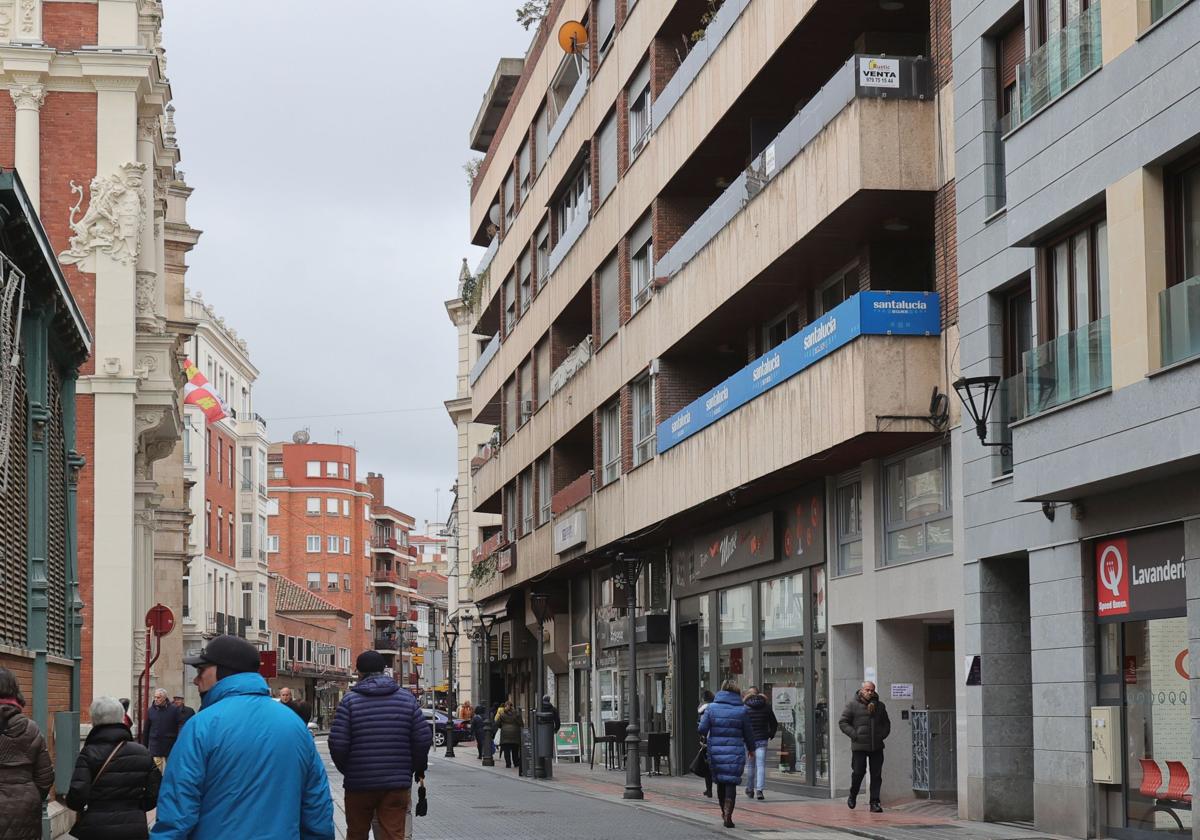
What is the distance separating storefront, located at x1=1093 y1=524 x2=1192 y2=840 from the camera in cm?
1689

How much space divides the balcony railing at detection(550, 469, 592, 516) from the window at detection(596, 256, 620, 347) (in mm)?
3068

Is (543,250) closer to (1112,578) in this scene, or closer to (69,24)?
(69,24)

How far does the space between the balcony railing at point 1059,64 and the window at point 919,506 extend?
4.89 metres

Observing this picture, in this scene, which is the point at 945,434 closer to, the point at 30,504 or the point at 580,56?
the point at 30,504

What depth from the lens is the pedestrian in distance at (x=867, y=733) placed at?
22578 mm

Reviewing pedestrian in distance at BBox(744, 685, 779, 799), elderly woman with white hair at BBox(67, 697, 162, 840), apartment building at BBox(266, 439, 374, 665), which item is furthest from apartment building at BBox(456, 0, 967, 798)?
apartment building at BBox(266, 439, 374, 665)

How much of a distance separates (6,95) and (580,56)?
12.2 metres

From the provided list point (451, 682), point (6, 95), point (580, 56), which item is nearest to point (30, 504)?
point (6, 95)

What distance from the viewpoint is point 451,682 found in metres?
61.8

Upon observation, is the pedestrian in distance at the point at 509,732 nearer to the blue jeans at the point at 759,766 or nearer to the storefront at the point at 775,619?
the storefront at the point at 775,619

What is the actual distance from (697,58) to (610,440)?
1028 cm

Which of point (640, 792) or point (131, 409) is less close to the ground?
point (131, 409)

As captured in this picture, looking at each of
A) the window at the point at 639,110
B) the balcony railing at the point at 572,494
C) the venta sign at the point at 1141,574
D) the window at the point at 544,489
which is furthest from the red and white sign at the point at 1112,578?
the window at the point at 544,489

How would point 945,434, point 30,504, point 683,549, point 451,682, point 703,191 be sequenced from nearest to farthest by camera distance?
1. point 30,504
2. point 945,434
3. point 703,191
4. point 683,549
5. point 451,682
